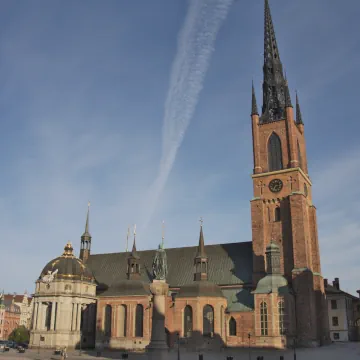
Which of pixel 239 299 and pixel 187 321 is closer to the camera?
pixel 187 321

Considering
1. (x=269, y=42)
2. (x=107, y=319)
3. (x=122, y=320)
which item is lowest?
(x=122, y=320)

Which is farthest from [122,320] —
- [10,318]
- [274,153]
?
[10,318]

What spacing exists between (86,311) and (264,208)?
105 feet

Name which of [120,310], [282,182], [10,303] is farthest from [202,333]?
[10,303]

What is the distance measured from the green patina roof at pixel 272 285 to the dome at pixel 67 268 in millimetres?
27763

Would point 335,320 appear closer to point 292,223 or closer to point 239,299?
point 239,299

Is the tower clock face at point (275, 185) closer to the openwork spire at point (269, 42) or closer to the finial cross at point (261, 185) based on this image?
the finial cross at point (261, 185)

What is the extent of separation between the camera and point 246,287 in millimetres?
66375

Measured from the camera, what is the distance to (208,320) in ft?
203

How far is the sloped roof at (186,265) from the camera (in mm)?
69125

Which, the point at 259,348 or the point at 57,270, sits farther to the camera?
the point at 57,270

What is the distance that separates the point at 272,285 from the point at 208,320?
996cm

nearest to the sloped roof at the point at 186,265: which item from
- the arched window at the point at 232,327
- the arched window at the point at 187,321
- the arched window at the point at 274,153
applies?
the arched window at the point at 232,327

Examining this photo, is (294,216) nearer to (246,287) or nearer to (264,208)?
(264,208)
